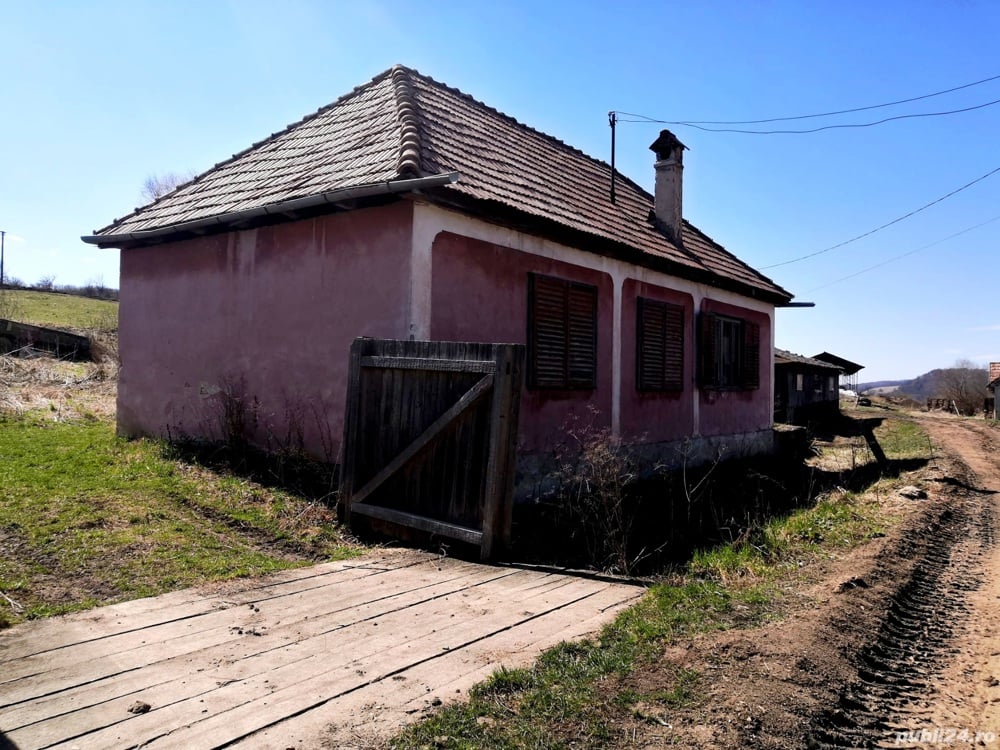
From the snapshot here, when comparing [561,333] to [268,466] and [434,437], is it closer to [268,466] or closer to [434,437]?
[434,437]

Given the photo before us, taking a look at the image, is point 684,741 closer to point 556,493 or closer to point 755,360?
point 556,493

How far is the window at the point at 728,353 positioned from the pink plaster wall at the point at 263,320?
6.81 metres

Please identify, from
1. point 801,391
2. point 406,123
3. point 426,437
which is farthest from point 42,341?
point 801,391

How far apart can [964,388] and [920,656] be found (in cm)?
5338

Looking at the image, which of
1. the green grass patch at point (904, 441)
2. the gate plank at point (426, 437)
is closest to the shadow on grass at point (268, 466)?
the gate plank at point (426, 437)

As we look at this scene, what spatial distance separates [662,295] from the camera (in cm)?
1079

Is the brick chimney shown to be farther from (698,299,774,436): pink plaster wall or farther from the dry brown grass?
the dry brown grass

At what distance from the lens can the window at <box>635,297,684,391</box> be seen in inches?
400

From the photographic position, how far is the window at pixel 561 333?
8148 millimetres

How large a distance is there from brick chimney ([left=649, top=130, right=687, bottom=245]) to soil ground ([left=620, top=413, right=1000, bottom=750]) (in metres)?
8.39

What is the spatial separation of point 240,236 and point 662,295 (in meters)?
6.30

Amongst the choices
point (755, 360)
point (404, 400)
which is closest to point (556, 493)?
point (404, 400)

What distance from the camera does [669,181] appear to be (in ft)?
41.5

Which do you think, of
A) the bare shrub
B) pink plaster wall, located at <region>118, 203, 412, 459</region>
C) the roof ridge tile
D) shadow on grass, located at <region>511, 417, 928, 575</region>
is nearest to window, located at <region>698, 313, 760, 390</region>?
shadow on grass, located at <region>511, 417, 928, 575</region>
